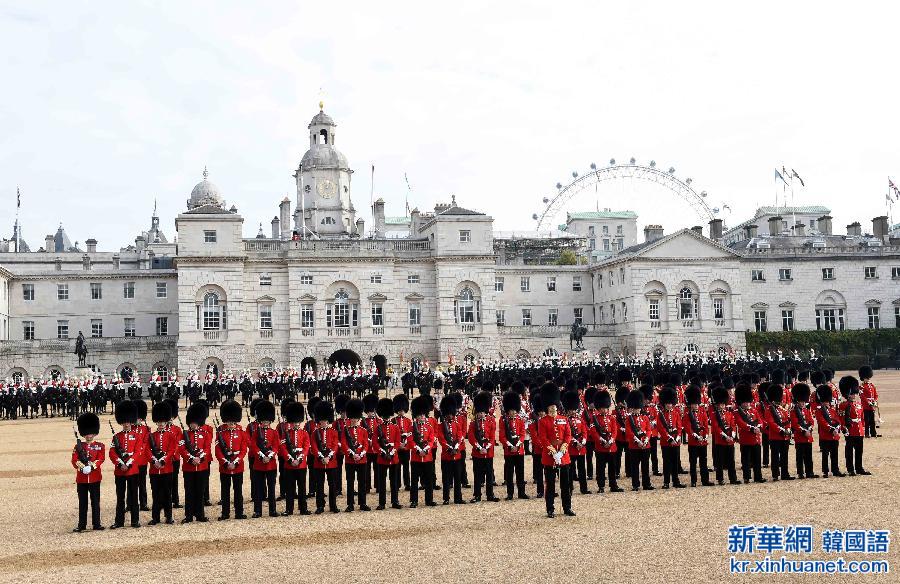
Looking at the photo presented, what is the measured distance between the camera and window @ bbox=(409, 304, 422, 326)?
60787 millimetres

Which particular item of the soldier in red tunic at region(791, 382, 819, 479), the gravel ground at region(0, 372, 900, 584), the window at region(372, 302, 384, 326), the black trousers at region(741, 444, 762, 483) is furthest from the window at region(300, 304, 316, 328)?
the soldier in red tunic at region(791, 382, 819, 479)

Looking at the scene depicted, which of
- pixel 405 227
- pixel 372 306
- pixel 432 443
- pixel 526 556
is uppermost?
pixel 405 227

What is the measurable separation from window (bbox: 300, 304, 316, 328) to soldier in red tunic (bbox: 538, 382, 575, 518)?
45712 mm

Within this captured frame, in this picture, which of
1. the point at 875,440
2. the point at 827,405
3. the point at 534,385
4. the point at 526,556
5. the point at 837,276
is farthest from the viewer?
the point at 837,276

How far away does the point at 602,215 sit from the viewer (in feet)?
392

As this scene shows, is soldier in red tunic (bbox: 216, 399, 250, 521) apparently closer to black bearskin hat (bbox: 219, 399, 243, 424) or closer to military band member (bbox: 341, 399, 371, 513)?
black bearskin hat (bbox: 219, 399, 243, 424)

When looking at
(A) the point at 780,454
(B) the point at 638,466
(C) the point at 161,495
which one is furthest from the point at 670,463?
(C) the point at 161,495

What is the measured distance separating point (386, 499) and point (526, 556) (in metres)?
5.58

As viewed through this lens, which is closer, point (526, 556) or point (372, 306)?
point (526, 556)

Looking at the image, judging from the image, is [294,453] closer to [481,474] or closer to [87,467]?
[87,467]

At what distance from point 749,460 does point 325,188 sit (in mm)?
60789

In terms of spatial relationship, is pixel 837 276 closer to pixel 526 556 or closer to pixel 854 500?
pixel 854 500

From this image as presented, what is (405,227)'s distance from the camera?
11825cm

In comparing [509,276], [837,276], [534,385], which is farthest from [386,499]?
[837,276]
